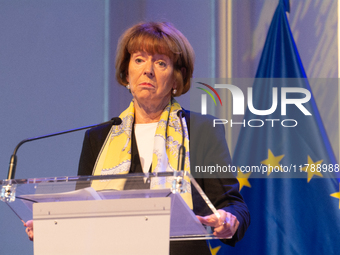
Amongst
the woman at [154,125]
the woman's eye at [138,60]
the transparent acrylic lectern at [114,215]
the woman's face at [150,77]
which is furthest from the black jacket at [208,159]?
the transparent acrylic lectern at [114,215]

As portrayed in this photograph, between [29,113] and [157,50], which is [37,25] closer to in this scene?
[29,113]

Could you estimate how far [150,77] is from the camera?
2004 mm

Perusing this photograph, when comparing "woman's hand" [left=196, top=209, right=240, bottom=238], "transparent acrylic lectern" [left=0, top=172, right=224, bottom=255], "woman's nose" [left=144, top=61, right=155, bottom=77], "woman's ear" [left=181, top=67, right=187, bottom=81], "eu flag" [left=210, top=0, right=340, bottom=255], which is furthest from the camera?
"eu flag" [left=210, top=0, right=340, bottom=255]

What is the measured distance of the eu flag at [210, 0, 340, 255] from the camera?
8.37ft

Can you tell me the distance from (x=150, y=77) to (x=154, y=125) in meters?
0.25

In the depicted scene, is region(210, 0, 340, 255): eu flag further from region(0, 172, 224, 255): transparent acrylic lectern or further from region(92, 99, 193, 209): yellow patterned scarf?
region(0, 172, 224, 255): transparent acrylic lectern

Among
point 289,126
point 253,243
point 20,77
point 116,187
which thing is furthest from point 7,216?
point 116,187

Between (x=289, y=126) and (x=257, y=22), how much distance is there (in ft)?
2.87

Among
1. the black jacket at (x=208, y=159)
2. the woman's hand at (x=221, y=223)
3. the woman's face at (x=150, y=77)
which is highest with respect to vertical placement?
the woman's face at (x=150, y=77)

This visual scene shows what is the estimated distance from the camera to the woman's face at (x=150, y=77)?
201 cm

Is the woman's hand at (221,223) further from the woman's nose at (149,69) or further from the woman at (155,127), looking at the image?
the woman's nose at (149,69)

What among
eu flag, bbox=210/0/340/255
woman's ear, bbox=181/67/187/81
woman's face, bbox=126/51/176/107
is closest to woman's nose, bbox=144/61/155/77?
woman's face, bbox=126/51/176/107

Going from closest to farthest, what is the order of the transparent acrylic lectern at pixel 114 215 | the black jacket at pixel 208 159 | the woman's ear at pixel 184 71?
the transparent acrylic lectern at pixel 114 215, the black jacket at pixel 208 159, the woman's ear at pixel 184 71

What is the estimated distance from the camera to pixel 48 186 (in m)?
1.21
